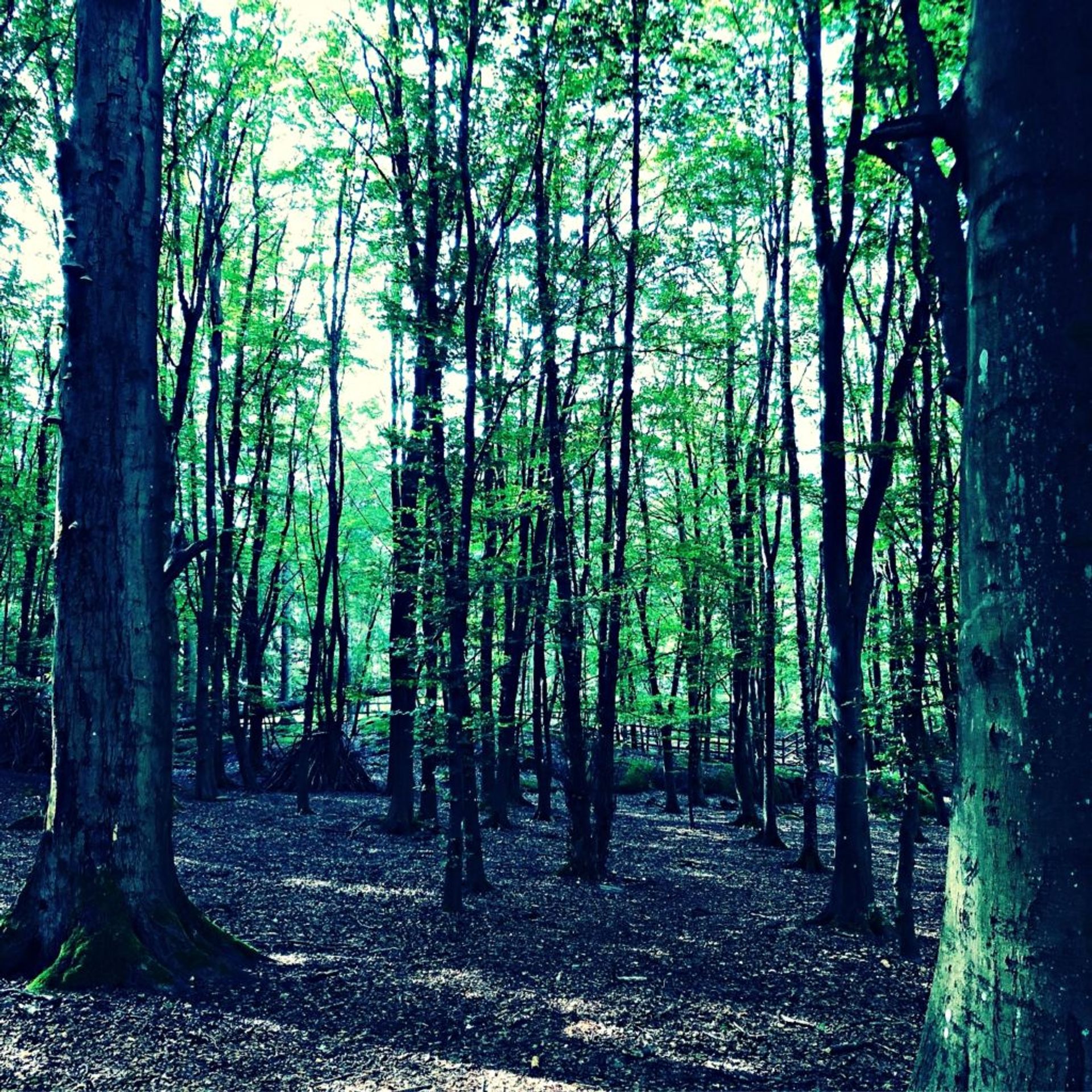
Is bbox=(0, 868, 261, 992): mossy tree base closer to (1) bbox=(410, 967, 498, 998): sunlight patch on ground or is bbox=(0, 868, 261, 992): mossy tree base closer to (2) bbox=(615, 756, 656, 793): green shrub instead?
(1) bbox=(410, 967, 498, 998): sunlight patch on ground

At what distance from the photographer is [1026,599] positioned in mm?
1751

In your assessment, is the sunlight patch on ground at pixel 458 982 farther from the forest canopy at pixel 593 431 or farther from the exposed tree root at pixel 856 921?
the exposed tree root at pixel 856 921

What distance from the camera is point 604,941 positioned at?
5.79m

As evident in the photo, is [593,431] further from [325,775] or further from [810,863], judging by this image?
[325,775]

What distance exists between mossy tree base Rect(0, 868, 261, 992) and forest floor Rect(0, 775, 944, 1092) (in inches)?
4.8

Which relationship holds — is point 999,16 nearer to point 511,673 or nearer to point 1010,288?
point 1010,288

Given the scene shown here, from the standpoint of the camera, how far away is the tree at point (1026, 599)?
5.41ft

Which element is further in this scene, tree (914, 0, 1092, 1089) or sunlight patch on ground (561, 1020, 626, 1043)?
sunlight patch on ground (561, 1020, 626, 1043)

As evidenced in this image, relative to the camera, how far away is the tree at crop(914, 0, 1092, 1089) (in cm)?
165

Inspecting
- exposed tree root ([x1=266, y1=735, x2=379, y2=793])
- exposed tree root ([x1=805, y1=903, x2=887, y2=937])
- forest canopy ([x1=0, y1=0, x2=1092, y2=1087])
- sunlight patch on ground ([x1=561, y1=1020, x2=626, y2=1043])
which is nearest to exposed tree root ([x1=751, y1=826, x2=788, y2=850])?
forest canopy ([x1=0, y1=0, x2=1092, y2=1087])

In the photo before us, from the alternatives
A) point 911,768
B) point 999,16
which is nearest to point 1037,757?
point 999,16

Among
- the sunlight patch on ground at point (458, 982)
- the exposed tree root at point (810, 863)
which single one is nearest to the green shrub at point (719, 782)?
the exposed tree root at point (810, 863)

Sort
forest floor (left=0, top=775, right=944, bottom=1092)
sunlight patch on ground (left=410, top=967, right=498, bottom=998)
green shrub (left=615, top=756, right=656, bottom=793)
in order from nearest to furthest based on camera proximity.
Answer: forest floor (left=0, top=775, right=944, bottom=1092)
sunlight patch on ground (left=410, top=967, right=498, bottom=998)
green shrub (left=615, top=756, right=656, bottom=793)

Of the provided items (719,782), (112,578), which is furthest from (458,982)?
(719,782)
